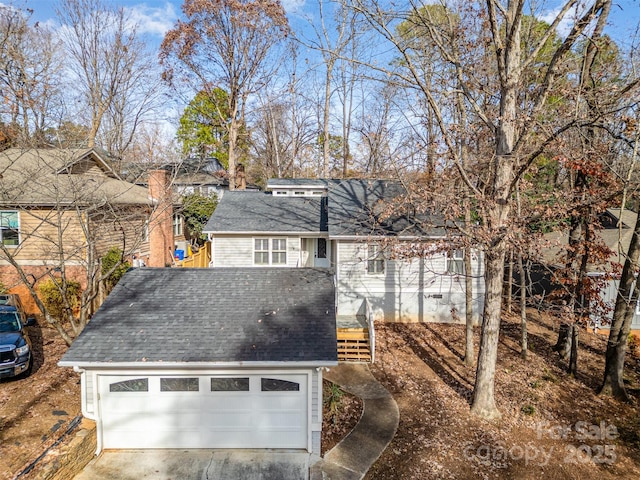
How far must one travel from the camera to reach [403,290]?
15.6 metres

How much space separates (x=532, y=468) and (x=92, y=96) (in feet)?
104

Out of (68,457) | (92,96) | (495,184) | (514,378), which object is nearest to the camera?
(68,457)

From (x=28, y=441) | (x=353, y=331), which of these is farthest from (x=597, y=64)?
(x=28, y=441)

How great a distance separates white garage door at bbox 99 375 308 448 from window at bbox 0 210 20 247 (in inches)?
434

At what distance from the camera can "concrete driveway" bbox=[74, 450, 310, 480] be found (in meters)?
7.27

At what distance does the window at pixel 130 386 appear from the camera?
314 inches

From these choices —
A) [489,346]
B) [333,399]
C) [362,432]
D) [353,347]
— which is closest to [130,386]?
[333,399]

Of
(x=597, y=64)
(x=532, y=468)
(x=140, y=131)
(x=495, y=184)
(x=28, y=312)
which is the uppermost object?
(x=140, y=131)

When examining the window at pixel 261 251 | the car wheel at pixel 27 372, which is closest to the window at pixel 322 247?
the window at pixel 261 251

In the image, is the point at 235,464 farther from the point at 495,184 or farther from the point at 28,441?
the point at 495,184

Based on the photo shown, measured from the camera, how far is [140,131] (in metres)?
30.7

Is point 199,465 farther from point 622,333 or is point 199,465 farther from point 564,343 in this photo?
point 564,343

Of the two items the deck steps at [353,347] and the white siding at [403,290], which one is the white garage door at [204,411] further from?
the white siding at [403,290]

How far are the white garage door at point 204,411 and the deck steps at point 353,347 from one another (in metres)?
4.63
